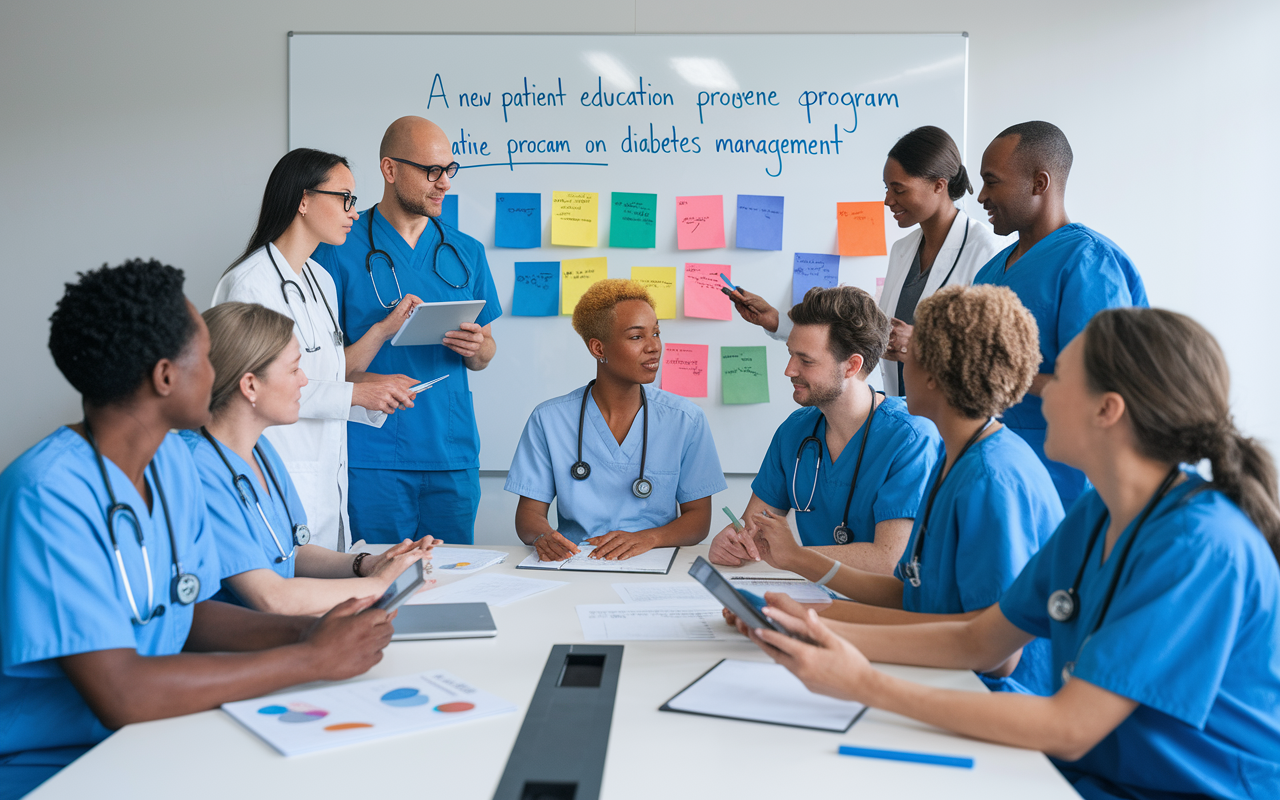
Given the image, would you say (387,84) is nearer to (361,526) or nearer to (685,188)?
(685,188)

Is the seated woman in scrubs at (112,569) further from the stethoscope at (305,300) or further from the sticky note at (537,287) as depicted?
the sticky note at (537,287)

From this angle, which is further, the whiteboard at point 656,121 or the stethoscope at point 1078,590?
the whiteboard at point 656,121

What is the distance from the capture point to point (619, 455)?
7.77 feet

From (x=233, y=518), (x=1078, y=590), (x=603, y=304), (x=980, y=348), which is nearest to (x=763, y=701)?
(x=1078, y=590)

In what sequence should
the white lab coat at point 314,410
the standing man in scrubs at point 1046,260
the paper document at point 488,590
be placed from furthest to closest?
the white lab coat at point 314,410 < the standing man in scrubs at point 1046,260 < the paper document at point 488,590

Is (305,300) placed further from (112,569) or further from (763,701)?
(763,701)

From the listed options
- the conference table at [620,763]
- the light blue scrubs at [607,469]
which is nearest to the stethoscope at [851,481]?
the light blue scrubs at [607,469]

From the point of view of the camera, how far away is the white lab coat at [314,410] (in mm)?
2191

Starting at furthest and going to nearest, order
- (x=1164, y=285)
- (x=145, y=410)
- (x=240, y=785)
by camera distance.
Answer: (x=1164, y=285), (x=145, y=410), (x=240, y=785)

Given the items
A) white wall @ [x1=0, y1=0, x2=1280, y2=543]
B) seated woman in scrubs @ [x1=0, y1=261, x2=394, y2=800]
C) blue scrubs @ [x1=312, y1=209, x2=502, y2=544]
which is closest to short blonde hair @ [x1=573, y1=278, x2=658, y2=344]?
blue scrubs @ [x1=312, y1=209, x2=502, y2=544]

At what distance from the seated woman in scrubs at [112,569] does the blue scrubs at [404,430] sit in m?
1.35

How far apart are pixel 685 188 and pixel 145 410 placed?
2.38 m

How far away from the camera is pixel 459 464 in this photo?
8.96ft

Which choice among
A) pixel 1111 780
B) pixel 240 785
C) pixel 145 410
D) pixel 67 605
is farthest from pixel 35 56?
pixel 1111 780
